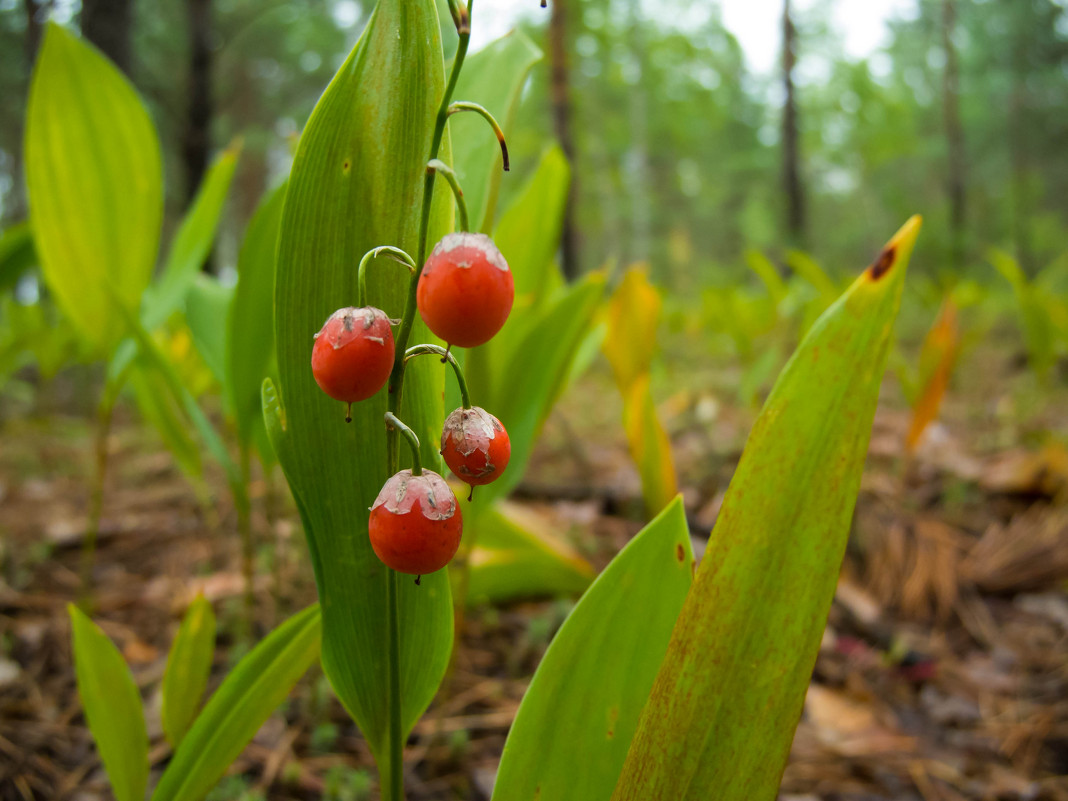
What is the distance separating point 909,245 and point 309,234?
35 cm

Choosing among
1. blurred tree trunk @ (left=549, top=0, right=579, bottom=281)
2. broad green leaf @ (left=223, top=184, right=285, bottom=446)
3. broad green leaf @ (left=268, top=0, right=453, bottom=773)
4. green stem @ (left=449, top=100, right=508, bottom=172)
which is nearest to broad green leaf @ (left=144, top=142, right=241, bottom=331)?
broad green leaf @ (left=223, top=184, right=285, bottom=446)

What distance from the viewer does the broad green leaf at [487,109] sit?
611 mm

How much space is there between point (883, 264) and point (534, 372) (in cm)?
53

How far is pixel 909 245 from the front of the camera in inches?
15.0

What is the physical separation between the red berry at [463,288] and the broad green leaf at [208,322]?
30.1 inches

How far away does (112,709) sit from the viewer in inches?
22.5

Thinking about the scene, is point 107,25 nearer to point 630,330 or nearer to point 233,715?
point 630,330

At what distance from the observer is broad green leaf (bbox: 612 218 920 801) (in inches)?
14.9

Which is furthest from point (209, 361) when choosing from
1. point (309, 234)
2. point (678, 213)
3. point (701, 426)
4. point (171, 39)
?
point (678, 213)

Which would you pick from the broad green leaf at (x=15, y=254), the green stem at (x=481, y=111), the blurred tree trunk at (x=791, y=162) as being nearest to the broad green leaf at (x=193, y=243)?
the broad green leaf at (x=15, y=254)

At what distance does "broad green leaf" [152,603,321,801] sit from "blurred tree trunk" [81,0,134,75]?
7.91 ft

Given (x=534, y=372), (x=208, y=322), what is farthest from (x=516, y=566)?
(x=208, y=322)

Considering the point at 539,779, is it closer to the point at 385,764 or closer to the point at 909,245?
the point at 385,764

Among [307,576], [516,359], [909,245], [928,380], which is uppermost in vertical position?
[909,245]
